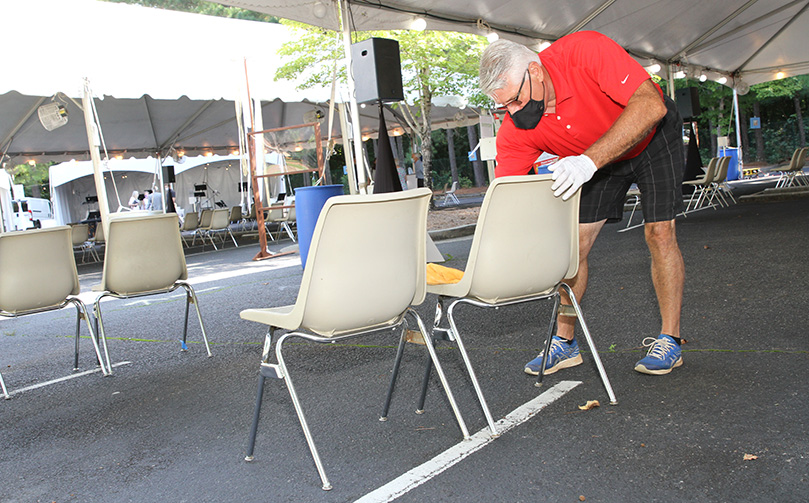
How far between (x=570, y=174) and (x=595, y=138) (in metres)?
0.62

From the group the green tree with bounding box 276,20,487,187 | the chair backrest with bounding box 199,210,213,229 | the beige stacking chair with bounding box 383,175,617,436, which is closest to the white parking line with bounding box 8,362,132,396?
the beige stacking chair with bounding box 383,175,617,436

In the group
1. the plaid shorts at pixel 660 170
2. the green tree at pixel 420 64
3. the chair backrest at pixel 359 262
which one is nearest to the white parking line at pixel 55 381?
the chair backrest at pixel 359 262

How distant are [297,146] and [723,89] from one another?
88.6 ft

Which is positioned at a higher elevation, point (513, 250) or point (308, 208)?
point (308, 208)

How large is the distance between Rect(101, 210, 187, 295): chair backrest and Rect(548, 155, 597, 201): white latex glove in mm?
2802

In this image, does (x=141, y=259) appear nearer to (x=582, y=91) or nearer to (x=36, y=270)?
(x=36, y=270)

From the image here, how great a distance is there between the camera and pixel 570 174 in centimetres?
270

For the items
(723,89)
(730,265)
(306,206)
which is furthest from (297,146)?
(723,89)

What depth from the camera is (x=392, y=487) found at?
7.47ft

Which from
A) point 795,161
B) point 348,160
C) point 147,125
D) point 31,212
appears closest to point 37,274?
point 348,160

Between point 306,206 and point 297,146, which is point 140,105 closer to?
point 297,146

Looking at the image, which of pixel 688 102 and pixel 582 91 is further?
pixel 688 102

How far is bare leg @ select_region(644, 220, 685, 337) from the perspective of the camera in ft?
10.8

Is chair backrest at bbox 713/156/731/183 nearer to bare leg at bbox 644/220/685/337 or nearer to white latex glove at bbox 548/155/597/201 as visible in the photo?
bare leg at bbox 644/220/685/337
